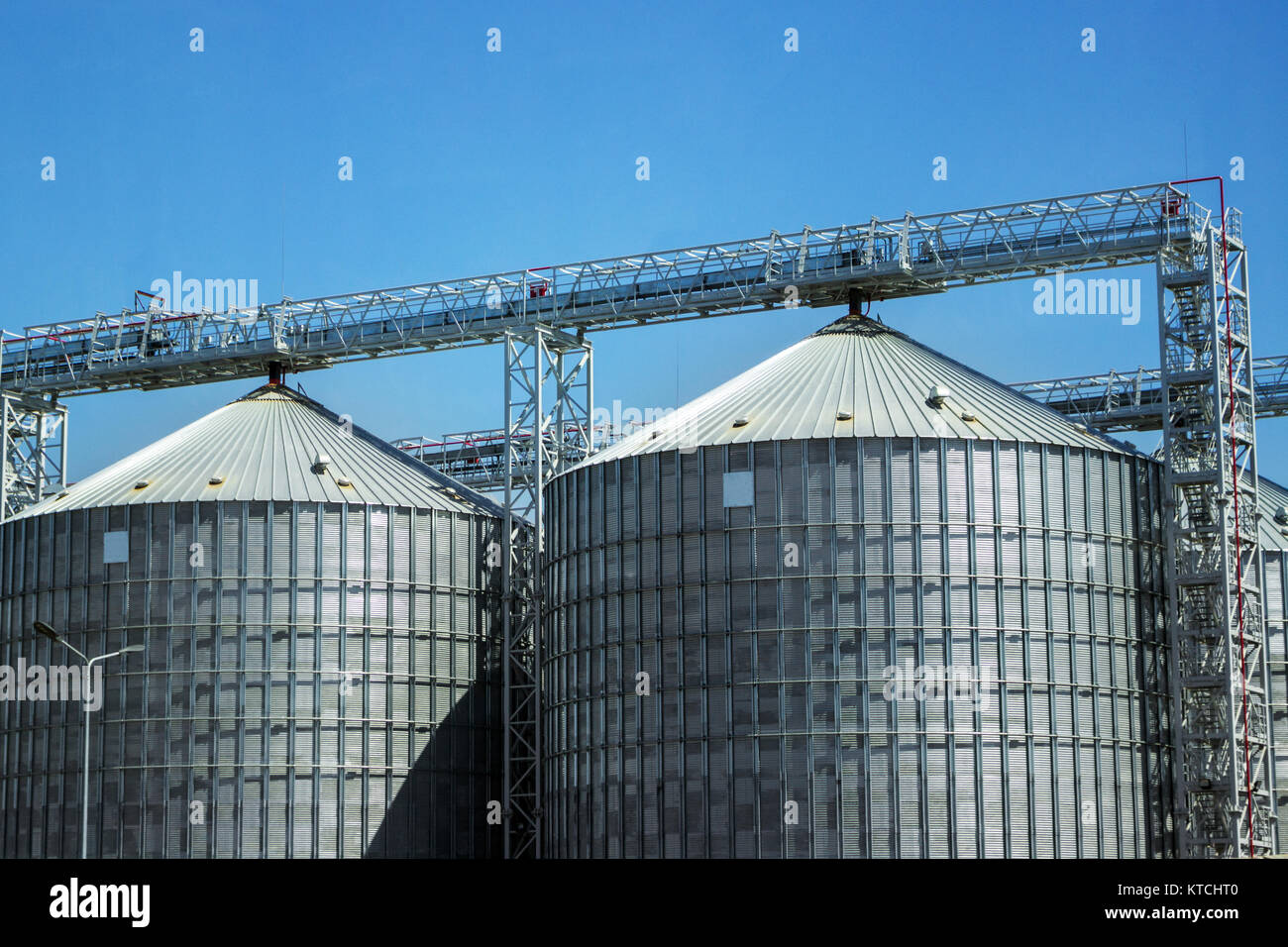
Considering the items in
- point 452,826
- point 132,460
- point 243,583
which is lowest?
point 452,826

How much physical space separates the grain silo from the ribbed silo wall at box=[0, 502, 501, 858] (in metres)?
0.09

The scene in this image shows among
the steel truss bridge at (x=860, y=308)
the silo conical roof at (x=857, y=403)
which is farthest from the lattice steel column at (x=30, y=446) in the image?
the silo conical roof at (x=857, y=403)

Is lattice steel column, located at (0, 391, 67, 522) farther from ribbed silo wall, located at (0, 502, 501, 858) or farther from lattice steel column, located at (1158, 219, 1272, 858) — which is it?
lattice steel column, located at (1158, 219, 1272, 858)

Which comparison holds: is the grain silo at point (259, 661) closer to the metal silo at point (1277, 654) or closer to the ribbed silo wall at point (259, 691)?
the ribbed silo wall at point (259, 691)

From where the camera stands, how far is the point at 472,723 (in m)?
85.1

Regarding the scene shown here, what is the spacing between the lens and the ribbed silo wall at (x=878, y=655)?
68250 millimetres

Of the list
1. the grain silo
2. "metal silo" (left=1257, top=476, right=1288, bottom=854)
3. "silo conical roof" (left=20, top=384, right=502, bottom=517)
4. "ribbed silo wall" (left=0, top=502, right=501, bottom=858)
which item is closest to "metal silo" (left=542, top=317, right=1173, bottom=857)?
"metal silo" (left=1257, top=476, right=1288, bottom=854)

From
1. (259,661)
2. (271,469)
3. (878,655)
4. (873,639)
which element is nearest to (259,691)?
(259,661)

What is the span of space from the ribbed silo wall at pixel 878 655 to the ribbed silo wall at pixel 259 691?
10.9 m

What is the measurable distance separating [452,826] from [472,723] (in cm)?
469

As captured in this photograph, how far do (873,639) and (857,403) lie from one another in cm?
988
